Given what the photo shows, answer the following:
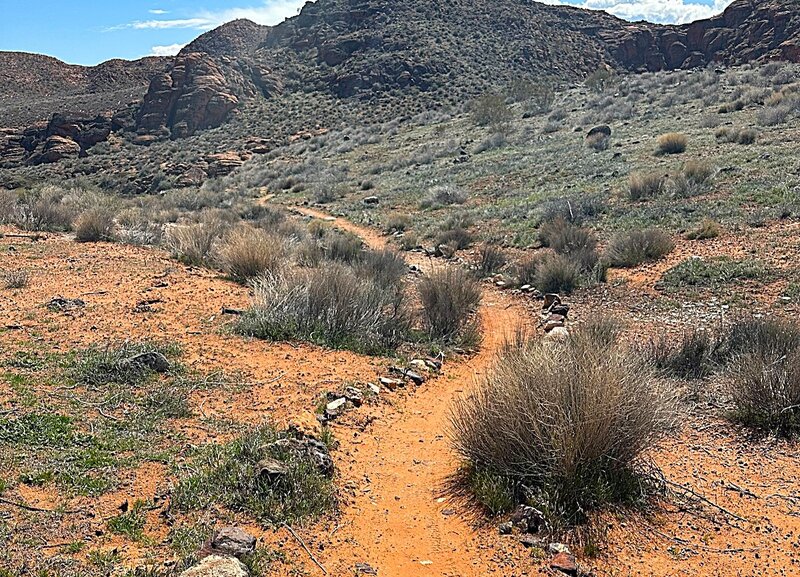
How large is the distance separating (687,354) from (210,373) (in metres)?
5.00

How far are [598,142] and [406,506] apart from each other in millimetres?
22538

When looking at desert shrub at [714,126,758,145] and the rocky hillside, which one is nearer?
desert shrub at [714,126,758,145]

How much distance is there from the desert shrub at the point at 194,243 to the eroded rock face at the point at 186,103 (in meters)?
39.2

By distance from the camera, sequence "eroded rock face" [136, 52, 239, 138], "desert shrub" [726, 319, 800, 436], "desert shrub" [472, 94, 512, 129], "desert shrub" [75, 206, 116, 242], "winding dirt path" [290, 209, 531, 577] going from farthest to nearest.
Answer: "eroded rock face" [136, 52, 239, 138] < "desert shrub" [472, 94, 512, 129] < "desert shrub" [75, 206, 116, 242] < "desert shrub" [726, 319, 800, 436] < "winding dirt path" [290, 209, 531, 577]

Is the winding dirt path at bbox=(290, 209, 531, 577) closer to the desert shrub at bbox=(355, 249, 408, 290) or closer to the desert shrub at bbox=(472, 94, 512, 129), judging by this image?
the desert shrub at bbox=(355, 249, 408, 290)

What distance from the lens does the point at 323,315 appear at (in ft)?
26.4

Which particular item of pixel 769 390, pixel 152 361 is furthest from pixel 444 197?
pixel 769 390

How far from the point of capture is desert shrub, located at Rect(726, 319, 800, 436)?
4.97m

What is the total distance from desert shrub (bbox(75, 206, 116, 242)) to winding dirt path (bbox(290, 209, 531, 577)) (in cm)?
996

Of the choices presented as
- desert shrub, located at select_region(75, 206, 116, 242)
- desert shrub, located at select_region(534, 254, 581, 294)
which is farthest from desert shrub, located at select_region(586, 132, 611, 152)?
desert shrub, located at select_region(75, 206, 116, 242)

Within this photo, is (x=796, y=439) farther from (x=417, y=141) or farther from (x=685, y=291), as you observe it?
(x=417, y=141)

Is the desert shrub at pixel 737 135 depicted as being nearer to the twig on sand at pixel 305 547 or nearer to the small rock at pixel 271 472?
the small rock at pixel 271 472

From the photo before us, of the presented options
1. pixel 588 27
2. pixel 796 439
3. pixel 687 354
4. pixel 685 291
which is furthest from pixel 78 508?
pixel 588 27

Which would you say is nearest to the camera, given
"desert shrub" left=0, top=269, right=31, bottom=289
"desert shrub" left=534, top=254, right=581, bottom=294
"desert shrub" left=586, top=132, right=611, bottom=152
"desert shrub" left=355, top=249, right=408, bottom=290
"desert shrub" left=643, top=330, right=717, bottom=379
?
"desert shrub" left=643, top=330, right=717, bottom=379
